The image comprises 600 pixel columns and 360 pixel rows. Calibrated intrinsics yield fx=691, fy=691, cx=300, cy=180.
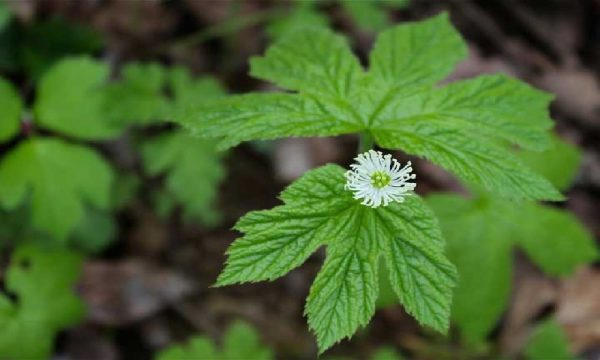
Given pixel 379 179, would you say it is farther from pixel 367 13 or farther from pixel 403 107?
pixel 367 13

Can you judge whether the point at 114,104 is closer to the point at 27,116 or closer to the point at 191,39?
the point at 27,116

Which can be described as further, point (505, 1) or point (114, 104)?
point (505, 1)

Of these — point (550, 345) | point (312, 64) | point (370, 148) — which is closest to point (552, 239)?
point (550, 345)

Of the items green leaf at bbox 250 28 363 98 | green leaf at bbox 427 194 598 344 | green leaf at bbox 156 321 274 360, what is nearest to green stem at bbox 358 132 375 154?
green leaf at bbox 250 28 363 98

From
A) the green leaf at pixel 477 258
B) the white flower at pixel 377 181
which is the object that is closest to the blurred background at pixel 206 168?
the green leaf at pixel 477 258

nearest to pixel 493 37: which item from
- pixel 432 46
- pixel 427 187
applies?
pixel 427 187
